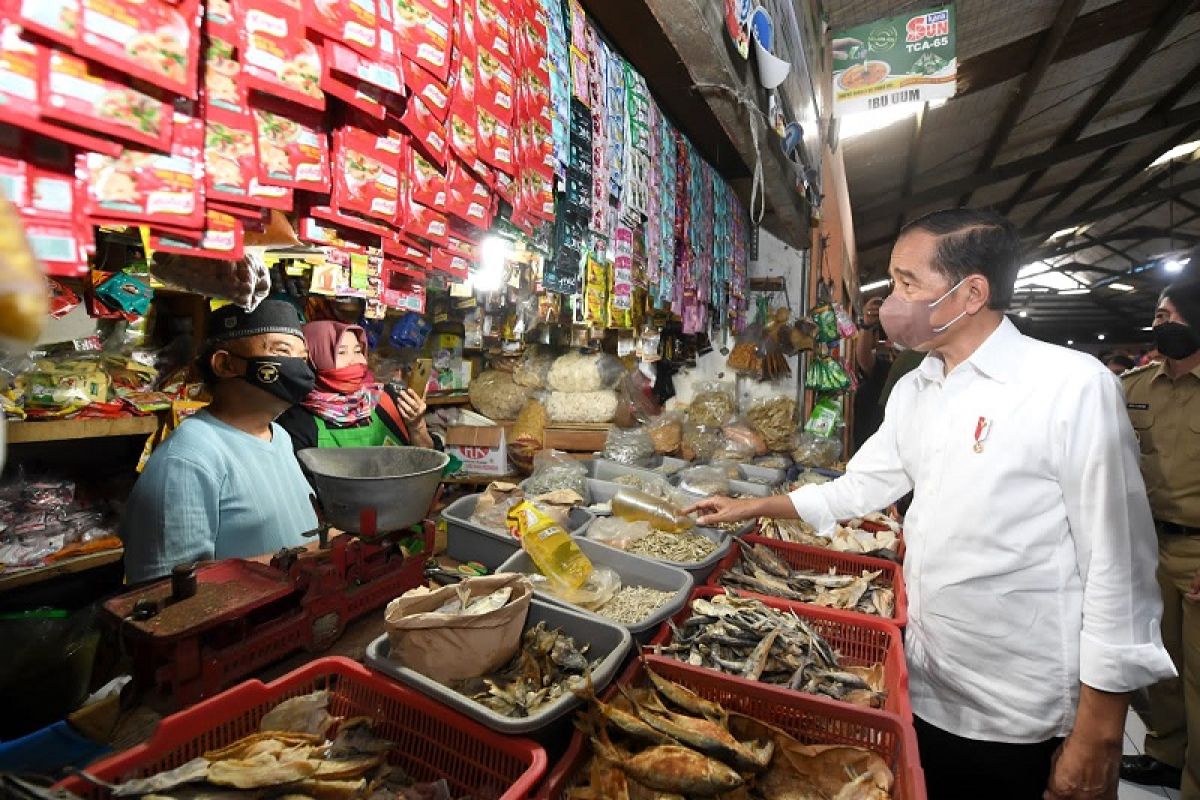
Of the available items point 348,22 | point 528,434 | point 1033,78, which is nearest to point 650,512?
point 528,434

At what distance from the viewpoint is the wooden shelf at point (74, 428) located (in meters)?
2.29

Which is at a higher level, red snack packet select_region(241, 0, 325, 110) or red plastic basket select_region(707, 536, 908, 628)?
red snack packet select_region(241, 0, 325, 110)

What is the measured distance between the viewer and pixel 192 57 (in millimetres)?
918

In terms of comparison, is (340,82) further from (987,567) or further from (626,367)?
(626,367)

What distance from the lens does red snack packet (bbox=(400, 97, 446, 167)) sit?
137 centimetres

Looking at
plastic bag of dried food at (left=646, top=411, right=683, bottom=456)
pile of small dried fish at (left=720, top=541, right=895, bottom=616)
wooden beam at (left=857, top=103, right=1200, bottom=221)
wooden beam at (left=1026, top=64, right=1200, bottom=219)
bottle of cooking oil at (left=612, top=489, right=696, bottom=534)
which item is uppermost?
wooden beam at (left=1026, top=64, right=1200, bottom=219)

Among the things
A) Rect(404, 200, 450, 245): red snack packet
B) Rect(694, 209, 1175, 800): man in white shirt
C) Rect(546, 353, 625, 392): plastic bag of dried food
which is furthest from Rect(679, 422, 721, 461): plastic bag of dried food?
Rect(404, 200, 450, 245): red snack packet

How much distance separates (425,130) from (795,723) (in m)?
1.65

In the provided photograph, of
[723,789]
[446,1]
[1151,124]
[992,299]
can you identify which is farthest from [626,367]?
[1151,124]

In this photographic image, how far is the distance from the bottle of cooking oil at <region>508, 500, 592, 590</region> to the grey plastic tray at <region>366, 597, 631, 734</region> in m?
0.25

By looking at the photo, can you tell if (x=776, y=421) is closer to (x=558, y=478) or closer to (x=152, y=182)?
(x=558, y=478)

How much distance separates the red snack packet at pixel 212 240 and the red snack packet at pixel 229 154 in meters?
0.04

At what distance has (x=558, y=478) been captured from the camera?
302cm

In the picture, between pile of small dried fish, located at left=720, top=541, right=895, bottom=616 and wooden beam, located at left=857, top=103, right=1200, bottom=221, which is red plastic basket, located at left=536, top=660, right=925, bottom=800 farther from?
wooden beam, located at left=857, top=103, right=1200, bottom=221
